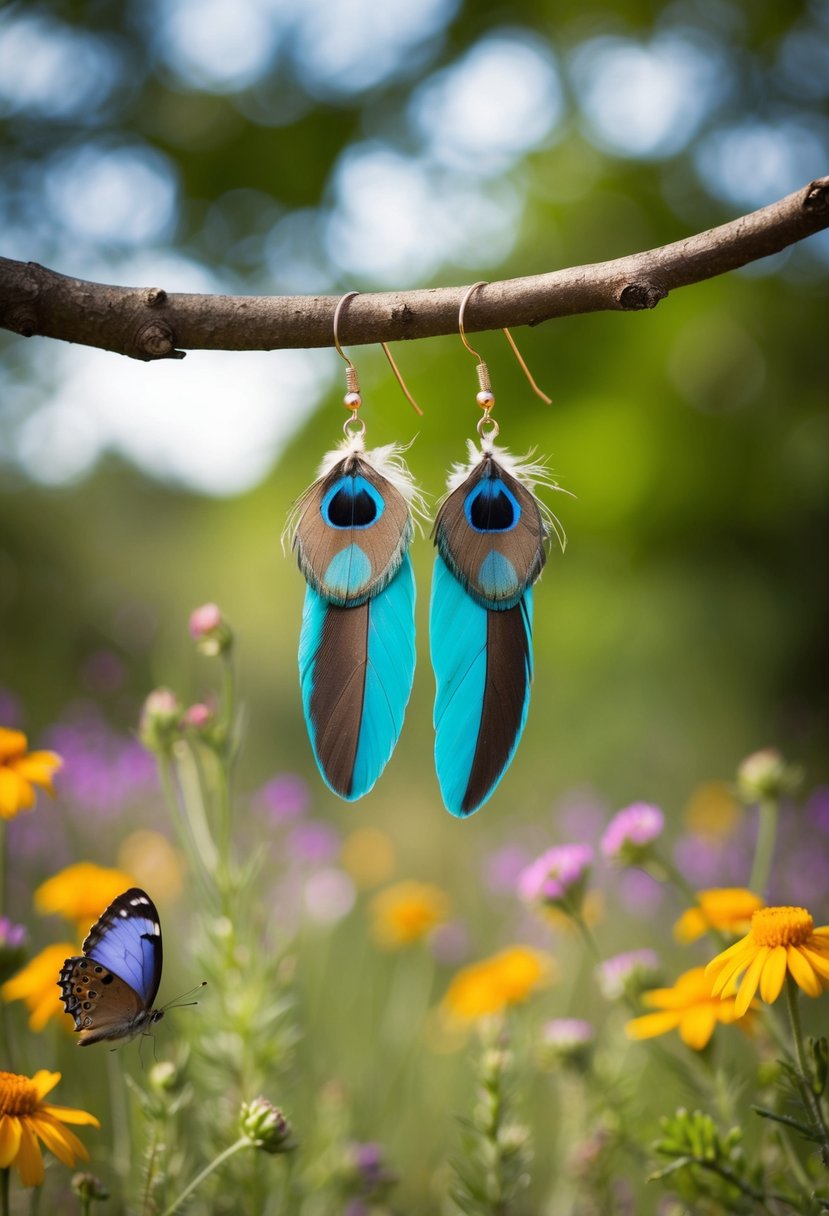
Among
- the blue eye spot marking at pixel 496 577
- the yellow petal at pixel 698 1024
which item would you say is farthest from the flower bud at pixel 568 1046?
the blue eye spot marking at pixel 496 577

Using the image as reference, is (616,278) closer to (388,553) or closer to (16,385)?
(388,553)

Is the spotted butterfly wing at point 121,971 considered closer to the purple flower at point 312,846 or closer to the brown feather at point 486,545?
the brown feather at point 486,545

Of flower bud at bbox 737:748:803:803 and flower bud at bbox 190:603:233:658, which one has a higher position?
flower bud at bbox 190:603:233:658

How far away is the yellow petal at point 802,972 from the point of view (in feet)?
1.21

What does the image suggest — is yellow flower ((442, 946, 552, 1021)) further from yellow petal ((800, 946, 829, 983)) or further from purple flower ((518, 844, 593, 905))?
yellow petal ((800, 946, 829, 983))

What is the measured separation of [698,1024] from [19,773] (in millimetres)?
365

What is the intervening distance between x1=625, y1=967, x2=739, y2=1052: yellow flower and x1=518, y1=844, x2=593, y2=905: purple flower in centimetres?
10

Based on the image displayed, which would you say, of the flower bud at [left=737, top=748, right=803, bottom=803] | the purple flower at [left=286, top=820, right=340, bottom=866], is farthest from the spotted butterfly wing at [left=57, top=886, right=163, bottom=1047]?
the purple flower at [left=286, top=820, right=340, bottom=866]

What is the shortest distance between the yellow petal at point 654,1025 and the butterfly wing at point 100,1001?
24cm

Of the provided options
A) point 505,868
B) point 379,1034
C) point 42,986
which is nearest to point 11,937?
point 42,986

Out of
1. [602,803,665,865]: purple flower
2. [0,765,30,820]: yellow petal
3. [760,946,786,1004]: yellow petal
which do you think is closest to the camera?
A: [760,946,786,1004]: yellow petal

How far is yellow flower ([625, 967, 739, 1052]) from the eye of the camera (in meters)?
0.48

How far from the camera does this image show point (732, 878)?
1.27m

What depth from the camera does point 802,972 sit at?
38cm
